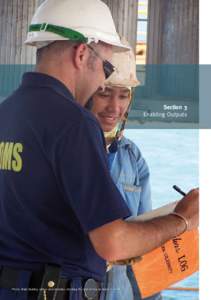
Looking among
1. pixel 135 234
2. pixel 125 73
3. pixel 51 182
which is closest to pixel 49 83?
pixel 51 182

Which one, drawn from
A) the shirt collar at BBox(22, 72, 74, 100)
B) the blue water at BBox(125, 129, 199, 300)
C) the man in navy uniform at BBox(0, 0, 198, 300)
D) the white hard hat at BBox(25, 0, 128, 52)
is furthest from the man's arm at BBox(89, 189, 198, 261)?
the white hard hat at BBox(25, 0, 128, 52)

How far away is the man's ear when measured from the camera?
55.7 inches

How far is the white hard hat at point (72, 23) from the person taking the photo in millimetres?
1443

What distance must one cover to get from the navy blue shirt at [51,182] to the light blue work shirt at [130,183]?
481 mm

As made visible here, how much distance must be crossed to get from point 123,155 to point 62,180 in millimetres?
723

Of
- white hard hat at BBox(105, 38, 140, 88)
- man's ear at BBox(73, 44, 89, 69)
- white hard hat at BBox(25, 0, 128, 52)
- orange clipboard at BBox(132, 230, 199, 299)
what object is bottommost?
orange clipboard at BBox(132, 230, 199, 299)

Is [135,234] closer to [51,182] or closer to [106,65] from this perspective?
[51,182]

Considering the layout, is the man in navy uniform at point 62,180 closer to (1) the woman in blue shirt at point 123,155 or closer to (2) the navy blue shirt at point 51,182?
(2) the navy blue shirt at point 51,182

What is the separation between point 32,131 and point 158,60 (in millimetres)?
709

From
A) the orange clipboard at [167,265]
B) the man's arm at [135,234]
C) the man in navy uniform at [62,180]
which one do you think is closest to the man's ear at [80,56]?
the man in navy uniform at [62,180]

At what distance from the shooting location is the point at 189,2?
1748 millimetres

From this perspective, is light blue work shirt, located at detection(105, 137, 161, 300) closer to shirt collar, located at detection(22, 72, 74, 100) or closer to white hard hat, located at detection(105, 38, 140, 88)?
white hard hat, located at detection(105, 38, 140, 88)

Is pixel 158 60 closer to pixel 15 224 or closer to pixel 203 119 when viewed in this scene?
pixel 203 119

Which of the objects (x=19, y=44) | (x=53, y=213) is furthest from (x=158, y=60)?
(x=53, y=213)
